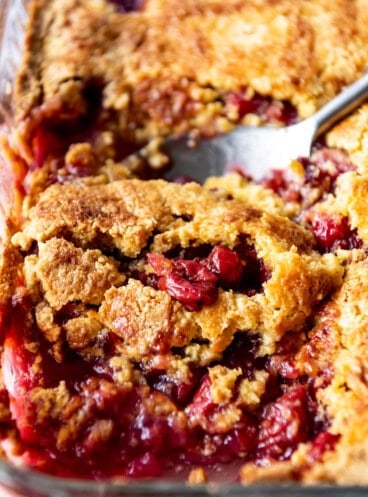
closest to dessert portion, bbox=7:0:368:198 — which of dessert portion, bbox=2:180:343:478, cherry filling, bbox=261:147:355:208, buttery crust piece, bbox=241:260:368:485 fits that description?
cherry filling, bbox=261:147:355:208

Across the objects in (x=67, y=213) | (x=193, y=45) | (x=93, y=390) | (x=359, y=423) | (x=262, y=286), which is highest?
(x=193, y=45)

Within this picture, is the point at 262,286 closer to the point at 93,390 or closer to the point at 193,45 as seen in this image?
the point at 93,390

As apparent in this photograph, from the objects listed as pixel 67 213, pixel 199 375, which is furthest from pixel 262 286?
pixel 67 213

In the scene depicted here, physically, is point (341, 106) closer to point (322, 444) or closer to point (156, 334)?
point (156, 334)

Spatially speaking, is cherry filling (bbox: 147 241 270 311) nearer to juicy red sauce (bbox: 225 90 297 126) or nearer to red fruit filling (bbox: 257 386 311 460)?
red fruit filling (bbox: 257 386 311 460)

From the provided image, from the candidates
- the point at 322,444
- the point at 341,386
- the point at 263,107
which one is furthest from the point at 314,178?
the point at 322,444

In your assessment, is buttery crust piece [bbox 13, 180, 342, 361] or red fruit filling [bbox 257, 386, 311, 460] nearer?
red fruit filling [bbox 257, 386, 311, 460]
